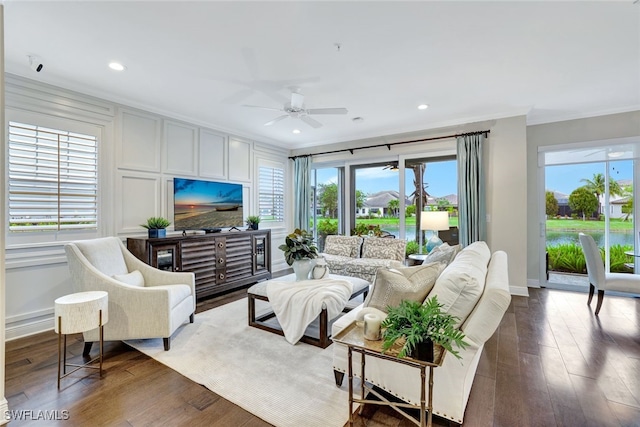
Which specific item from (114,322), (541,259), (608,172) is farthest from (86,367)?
(608,172)

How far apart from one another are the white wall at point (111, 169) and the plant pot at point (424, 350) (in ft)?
11.6

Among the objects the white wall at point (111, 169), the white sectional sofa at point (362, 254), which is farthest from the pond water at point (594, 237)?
the white wall at point (111, 169)

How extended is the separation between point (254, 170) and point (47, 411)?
4.55m

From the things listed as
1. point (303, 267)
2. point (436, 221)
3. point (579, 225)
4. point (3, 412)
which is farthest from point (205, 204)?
point (579, 225)

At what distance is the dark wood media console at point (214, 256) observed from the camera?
377 cm

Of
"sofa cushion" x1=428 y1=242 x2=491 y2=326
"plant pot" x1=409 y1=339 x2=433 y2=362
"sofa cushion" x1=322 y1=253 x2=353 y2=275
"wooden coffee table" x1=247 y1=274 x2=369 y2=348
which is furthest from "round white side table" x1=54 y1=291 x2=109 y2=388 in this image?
"sofa cushion" x1=322 y1=253 x2=353 y2=275

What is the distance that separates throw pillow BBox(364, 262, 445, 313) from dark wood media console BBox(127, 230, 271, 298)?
2.93m

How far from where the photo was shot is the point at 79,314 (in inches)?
87.0

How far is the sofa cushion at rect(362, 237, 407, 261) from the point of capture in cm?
476

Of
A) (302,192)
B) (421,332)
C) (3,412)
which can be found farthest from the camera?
(302,192)

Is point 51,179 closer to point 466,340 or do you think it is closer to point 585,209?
point 466,340

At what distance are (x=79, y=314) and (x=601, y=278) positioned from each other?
5428 millimetres

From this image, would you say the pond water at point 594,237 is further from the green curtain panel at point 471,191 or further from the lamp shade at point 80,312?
the lamp shade at point 80,312

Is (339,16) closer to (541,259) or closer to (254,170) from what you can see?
(254,170)
